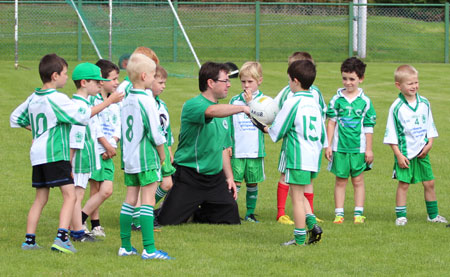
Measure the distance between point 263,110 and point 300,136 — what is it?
43 cm

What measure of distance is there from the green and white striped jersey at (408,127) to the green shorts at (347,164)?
386 mm

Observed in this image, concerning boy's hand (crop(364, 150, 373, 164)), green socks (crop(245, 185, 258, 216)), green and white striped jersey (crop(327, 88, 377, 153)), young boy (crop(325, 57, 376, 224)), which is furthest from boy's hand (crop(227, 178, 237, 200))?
boy's hand (crop(364, 150, 373, 164))

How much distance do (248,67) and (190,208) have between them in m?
1.69

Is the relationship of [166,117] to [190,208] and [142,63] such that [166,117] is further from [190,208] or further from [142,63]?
[142,63]

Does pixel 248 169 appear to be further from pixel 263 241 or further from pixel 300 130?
pixel 300 130

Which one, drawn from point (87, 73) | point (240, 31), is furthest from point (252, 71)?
point (240, 31)

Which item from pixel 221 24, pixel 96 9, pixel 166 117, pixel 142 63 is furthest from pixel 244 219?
pixel 221 24

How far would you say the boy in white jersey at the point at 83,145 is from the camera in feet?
22.6

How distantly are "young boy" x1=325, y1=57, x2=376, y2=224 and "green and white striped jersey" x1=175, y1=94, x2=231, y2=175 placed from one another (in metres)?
1.32

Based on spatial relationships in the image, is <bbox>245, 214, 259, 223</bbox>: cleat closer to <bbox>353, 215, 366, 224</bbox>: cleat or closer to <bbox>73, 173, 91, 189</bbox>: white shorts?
<bbox>353, 215, 366, 224</bbox>: cleat

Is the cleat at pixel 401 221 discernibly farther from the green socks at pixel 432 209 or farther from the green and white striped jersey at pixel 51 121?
the green and white striped jersey at pixel 51 121

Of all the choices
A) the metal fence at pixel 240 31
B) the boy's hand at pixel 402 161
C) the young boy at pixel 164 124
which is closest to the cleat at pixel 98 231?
the young boy at pixel 164 124

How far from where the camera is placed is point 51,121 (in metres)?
6.54

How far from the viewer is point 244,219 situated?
8.65m
